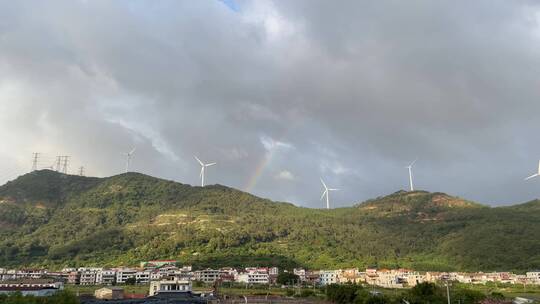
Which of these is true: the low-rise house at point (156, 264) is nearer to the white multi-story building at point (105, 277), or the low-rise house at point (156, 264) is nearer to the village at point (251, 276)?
the village at point (251, 276)

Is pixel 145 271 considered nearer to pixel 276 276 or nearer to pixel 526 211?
pixel 276 276

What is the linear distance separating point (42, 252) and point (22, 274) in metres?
46.5

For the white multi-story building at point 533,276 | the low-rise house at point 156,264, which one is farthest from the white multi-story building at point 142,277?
the white multi-story building at point 533,276

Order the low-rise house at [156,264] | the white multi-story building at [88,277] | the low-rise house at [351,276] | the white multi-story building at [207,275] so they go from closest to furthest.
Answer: the white multi-story building at [207,275] < the white multi-story building at [88,277] < the low-rise house at [351,276] < the low-rise house at [156,264]

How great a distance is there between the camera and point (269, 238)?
17050cm

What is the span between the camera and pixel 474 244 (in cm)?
14875

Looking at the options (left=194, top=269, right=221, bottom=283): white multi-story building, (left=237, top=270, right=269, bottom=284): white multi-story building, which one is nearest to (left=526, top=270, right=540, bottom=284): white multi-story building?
(left=237, top=270, right=269, bottom=284): white multi-story building

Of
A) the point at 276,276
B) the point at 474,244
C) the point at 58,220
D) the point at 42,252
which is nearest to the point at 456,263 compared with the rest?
the point at 474,244

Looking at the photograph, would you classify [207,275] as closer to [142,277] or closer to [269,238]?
[142,277]

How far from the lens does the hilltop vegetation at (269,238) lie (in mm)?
140250

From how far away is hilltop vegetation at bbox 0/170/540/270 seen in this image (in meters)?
140

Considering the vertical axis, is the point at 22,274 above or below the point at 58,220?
below

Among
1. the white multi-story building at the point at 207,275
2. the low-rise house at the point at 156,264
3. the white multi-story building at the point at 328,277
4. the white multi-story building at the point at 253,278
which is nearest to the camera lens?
the white multi-story building at the point at 253,278

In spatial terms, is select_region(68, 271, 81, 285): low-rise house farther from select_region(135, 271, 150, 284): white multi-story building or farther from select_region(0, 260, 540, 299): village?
select_region(135, 271, 150, 284): white multi-story building
